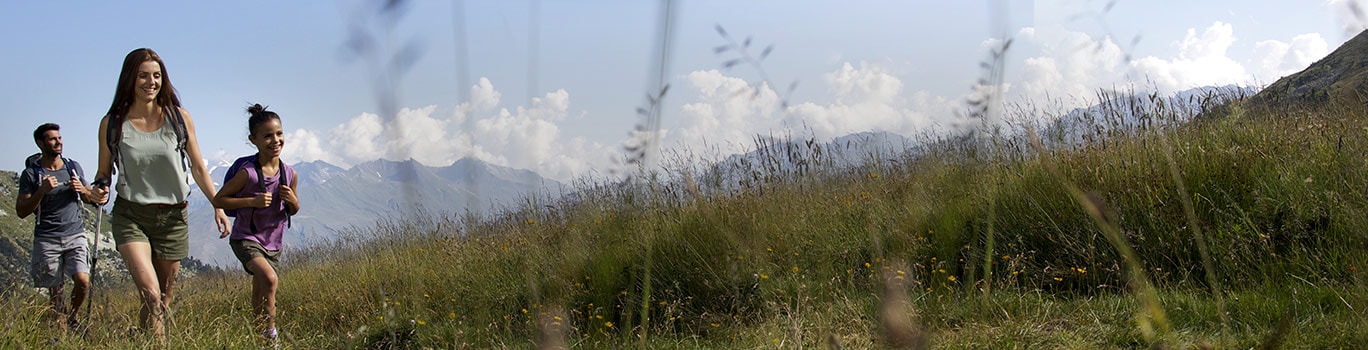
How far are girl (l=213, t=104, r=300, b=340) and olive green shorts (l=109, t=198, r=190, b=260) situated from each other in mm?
188

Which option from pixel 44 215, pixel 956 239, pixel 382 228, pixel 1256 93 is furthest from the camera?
pixel 382 228

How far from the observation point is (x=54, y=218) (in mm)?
4883

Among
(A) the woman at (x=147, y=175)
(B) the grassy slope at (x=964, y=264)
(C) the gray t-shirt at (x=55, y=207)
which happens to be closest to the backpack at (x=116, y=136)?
(A) the woman at (x=147, y=175)

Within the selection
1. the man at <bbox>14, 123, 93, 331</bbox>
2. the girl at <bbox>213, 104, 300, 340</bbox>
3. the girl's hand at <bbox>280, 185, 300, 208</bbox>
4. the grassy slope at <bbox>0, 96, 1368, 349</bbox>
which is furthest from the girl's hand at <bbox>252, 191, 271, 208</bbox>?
the man at <bbox>14, 123, 93, 331</bbox>

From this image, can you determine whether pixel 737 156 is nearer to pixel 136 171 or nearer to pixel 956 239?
pixel 956 239

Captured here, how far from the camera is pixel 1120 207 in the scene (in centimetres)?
362

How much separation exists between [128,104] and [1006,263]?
4019 mm

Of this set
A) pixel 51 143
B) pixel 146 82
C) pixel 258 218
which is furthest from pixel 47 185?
pixel 258 218

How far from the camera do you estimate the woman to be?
3658mm

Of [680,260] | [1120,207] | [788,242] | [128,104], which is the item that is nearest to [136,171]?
[128,104]

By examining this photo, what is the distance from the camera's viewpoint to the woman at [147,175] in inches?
144

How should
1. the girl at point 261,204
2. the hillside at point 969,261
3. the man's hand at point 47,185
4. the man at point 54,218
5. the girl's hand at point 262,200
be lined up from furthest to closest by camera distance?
the man at point 54,218
the man's hand at point 47,185
the girl at point 261,204
the girl's hand at point 262,200
the hillside at point 969,261

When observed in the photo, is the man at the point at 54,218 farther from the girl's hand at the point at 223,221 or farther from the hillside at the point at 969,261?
the girl's hand at the point at 223,221

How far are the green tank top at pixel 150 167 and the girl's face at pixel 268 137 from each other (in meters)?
0.35
